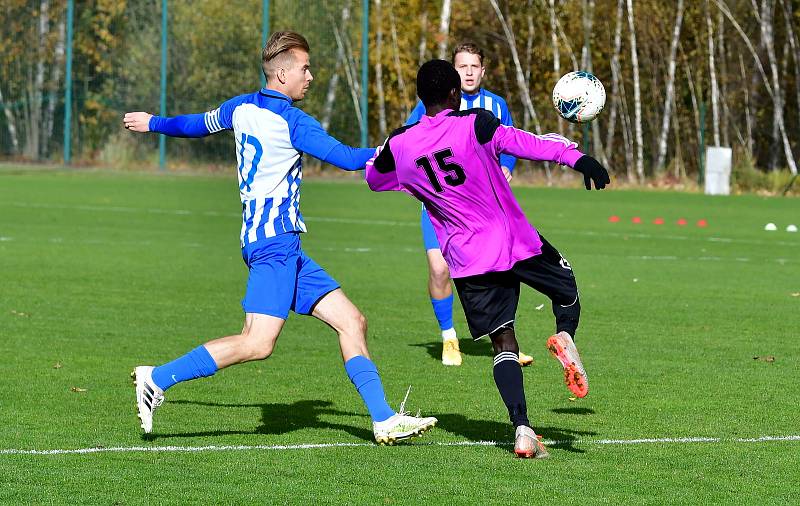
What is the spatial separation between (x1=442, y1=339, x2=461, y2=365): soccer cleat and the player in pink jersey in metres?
2.95

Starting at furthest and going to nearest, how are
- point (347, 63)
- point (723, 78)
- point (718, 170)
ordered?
point (347, 63) < point (723, 78) < point (718, 170)

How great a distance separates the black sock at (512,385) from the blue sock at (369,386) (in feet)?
1.84

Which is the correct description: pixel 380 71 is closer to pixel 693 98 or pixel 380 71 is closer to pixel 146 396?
pixel 693 98

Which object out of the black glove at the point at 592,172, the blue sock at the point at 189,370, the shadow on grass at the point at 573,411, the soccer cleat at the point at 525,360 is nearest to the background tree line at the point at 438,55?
the soccer cleat at the point at 525,360

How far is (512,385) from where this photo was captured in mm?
6738

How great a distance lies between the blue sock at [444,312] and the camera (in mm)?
10117

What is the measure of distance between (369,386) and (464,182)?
43.1 inches

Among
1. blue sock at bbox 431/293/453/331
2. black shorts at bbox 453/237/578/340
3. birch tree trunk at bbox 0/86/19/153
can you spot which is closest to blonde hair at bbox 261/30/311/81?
black shorts at bbox 453/237/578/340

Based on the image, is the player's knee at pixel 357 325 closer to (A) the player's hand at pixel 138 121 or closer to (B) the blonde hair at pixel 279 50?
(B) the blonde hair at pixel 279 50

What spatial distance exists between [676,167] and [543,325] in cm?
2507

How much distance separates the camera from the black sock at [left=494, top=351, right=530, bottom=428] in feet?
21.9

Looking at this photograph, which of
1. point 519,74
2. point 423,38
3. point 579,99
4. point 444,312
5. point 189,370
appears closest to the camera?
point 189,370

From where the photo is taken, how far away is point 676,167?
3625cm

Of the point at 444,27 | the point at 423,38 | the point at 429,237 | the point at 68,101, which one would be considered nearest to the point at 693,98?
the point at 444,27
